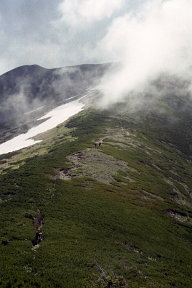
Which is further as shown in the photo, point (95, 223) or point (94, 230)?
point (95, 223)

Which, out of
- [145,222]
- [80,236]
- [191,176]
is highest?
[80,236]

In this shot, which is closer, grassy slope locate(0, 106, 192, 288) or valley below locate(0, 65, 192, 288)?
grassy slope locate(0, 106, 192, 288)

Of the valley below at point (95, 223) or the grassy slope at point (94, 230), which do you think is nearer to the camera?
the grassy slope at point (94, 230)

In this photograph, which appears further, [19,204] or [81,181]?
[81,181]

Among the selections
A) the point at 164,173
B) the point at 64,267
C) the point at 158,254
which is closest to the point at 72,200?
the point at 158,254

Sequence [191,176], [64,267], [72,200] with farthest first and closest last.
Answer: [191,176]
[72,200]
[64,267]

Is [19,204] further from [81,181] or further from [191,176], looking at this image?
[191,176]

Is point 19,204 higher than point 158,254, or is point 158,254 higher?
point 19,204

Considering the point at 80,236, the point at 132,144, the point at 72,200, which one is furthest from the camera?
the point at 132,144
